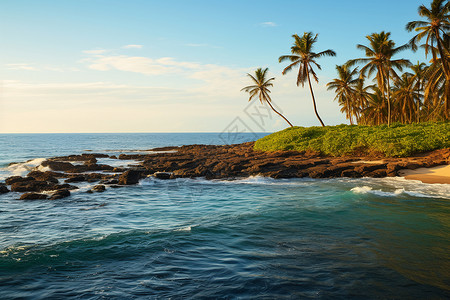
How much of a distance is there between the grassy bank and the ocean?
30.3 ft

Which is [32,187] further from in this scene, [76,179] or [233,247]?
[233,247]

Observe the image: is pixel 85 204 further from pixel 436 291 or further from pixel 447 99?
pixel 447 99

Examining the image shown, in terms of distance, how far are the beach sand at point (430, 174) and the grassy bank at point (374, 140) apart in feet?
12.9

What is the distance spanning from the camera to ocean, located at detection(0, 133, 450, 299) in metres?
6.28

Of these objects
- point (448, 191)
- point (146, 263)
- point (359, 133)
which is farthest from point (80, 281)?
point (359, 133)

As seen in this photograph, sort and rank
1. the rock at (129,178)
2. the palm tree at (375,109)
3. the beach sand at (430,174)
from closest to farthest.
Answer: the beach sand at (430,174), the rock at (129,178), the palm tree at (375,109)

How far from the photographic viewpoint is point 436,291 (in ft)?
19.7

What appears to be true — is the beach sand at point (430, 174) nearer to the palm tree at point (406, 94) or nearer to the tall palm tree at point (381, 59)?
the tall palm tree at point (381, 59)

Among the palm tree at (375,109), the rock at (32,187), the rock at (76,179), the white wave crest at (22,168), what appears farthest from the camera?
the palm tree at (375,109)

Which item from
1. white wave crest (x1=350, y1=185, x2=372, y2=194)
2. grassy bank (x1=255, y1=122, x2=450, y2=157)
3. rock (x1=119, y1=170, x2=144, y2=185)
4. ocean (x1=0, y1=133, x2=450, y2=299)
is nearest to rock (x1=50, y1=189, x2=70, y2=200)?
ocean (x1=0, y1=133, x2=450, y2=299)

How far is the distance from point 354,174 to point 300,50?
76.9 ft

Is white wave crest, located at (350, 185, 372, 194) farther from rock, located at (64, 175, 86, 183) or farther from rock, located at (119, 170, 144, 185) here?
rock, located at (64, 175, 86, 183)

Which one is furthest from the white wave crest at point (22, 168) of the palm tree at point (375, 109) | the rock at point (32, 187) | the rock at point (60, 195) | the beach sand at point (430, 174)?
the palm tree at point (375, 109)

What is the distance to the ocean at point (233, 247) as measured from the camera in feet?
20.6
